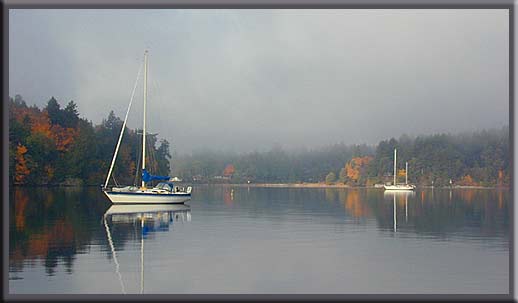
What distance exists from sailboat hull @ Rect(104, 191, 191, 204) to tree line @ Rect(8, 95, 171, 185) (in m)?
25.7

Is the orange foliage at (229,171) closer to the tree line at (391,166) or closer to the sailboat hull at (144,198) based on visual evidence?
the tree line at (391,166)

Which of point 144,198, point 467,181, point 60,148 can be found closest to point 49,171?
point 60,148

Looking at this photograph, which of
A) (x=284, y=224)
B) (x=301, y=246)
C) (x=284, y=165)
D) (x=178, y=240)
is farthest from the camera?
(x=284, y=165)

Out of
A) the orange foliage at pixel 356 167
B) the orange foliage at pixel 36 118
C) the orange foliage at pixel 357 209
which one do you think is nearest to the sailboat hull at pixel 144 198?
the orange foliage at pixel 357 209

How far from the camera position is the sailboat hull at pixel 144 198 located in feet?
140

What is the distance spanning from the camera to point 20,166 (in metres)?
75.1

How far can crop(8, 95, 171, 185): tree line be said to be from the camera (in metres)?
75.6

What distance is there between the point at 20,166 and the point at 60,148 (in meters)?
10.2

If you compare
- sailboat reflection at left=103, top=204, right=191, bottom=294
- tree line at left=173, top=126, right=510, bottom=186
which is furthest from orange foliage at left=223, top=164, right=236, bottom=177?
sailboat reflection at left=103, top=204, right=191, bottom=294

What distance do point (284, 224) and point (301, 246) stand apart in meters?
8.46

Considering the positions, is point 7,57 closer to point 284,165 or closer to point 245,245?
point 245,245

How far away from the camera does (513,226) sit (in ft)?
35.6

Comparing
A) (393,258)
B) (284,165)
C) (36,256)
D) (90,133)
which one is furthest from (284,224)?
(284,165)

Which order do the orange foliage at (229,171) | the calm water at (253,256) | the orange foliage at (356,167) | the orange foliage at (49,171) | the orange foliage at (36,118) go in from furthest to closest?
1. the orange foliage at (356,167)
2. the orange foliage at (229,171)
3. the orange foliage at (49,171)
4. the orange foliage at (36,118)
5. the calm water at (253,256)
